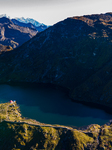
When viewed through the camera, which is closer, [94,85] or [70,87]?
[94,85]

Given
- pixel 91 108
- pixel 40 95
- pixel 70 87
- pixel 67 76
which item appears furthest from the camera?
pixel 67 76

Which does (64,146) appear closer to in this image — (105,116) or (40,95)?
(105,116)

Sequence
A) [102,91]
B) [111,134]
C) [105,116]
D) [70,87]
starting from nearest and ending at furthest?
[111,134]
[105,116]
[102,91]
[70,87]

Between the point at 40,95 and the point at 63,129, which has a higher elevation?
the point at 63,129

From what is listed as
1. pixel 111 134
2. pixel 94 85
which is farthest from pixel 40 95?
pixel 111 134

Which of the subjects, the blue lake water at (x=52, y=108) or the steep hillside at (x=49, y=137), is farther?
the blue lake water at (x=52, y=108)

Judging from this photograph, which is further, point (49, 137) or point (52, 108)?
point (52, 108)

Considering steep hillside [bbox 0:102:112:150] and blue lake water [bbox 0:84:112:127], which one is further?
blue lake water [bbox 0:84:112:127]

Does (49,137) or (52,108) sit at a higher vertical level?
(49,137)
